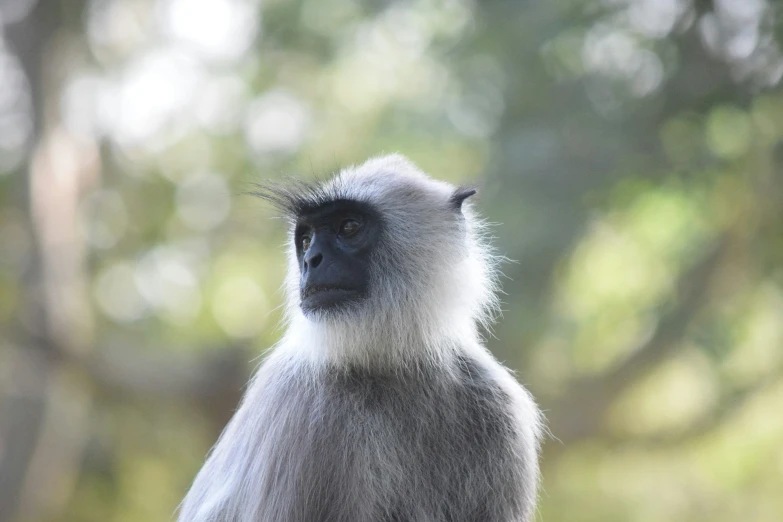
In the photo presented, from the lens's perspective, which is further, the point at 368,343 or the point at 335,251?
the point at 335,251

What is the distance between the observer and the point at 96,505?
13789 millimetres

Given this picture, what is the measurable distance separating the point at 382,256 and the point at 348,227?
23cm

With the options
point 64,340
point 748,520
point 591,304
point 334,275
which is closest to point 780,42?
point 334,275

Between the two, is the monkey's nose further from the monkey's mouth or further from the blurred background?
the blurred background

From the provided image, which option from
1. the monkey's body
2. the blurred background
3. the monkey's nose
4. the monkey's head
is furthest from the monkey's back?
the blurred background

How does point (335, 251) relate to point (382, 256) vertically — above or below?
below

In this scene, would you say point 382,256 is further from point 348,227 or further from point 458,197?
point 458,197

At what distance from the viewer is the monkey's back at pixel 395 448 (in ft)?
12.7

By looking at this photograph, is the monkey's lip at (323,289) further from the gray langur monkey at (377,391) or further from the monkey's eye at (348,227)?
the monkey's eye at (348,227)

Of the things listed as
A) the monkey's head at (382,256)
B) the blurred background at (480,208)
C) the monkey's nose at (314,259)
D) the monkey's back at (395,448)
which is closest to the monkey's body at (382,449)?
the monkey's back at (395,448)

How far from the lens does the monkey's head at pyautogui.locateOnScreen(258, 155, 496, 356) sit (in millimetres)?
4203

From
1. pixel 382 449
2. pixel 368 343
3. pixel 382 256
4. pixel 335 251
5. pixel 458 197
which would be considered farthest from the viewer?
pixel 458 197

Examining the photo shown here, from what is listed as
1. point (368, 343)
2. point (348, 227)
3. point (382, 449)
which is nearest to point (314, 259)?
point (348, 227)

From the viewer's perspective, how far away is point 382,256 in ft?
14.5
